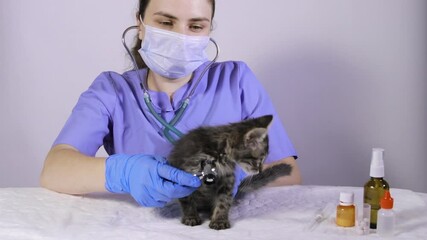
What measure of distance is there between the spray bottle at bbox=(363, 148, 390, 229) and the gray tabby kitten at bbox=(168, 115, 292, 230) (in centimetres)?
22

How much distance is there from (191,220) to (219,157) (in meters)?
0.15

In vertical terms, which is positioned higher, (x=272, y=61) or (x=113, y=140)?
(x=272, y=61)

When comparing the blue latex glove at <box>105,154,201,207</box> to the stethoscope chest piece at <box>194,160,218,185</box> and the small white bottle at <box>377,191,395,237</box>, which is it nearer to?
the stethoscope chest piece at <box>194,160,218,185</box>

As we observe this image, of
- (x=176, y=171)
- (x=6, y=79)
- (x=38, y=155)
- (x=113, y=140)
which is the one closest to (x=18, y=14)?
(x=6, y=79)

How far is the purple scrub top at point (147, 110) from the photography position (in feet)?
5.03

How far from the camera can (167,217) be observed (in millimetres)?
1232

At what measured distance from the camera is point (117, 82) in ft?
5.34

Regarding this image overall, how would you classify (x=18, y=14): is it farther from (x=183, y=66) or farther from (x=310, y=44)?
(x=310, y=44)

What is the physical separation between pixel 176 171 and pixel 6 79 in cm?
112

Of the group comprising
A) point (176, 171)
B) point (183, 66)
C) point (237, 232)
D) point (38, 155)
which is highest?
point (183, 66)

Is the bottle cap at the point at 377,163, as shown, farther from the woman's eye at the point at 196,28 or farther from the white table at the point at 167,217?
the woman's eye at the point at 196,28

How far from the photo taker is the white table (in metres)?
1.11

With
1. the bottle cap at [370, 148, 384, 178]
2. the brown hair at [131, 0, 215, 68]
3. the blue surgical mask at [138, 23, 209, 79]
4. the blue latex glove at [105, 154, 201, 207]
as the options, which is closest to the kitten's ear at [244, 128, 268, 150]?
the blue latex glove at [105, 154, 201, 207]

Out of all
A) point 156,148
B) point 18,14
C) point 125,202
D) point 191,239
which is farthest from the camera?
point 18,14
